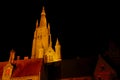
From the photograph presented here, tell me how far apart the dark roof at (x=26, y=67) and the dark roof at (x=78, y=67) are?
15.3 ft

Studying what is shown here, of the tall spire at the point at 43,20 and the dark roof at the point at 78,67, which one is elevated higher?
the tall spire at the point at 43,20

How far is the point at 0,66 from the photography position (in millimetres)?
42531

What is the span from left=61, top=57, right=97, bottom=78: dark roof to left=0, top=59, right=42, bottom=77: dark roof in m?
4.65

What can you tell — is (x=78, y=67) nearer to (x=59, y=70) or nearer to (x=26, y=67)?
(x=59, y=70)

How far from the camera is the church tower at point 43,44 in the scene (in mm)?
67000

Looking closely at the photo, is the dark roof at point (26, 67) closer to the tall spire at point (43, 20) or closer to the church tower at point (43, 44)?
the church tower at point (43, 44)

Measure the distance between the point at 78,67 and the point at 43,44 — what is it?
3342cm

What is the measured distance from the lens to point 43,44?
72.3 m

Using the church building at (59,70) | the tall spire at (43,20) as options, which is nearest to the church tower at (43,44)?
the tall spire at (43,20)

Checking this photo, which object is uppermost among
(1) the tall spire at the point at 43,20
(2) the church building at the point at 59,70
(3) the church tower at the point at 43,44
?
(1) the tall spire at the point at 43,20

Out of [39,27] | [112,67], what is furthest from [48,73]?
[39,27]

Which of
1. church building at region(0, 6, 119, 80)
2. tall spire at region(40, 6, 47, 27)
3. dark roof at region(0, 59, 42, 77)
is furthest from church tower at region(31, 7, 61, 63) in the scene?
dark roof at region(0, 59, 42, 77)

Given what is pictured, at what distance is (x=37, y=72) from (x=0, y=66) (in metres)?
9.11

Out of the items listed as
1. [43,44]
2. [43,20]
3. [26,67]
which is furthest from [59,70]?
[43,20]
